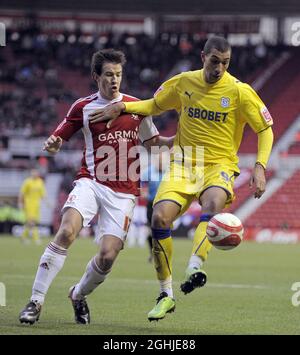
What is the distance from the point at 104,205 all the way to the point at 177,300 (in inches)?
121

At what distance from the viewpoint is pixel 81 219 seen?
9102mm

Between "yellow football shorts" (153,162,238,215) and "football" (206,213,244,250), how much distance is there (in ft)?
1.63

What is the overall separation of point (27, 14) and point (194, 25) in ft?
25.1

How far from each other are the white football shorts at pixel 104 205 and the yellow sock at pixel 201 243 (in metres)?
0.74

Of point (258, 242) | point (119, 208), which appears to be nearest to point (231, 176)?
point (119, 208)

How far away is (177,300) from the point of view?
39.5 ft

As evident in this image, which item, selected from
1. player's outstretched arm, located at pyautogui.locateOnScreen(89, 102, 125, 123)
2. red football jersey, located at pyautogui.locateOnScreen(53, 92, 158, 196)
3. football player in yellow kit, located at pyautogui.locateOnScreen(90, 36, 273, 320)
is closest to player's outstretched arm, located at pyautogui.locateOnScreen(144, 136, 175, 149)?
football player in yellow kit, located at pyautogui.locateOnScreen(90, 36, 273, 320)

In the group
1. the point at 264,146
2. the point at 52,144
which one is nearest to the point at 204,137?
the point at 264,146

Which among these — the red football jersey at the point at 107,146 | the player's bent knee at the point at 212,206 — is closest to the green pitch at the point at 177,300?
the player's bent knee at the point at 212,206

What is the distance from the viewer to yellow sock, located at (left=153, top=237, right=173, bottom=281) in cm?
927

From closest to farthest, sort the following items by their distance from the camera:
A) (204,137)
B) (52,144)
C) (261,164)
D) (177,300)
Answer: (261,164)
(52,144)
(204,137)
(177,300)

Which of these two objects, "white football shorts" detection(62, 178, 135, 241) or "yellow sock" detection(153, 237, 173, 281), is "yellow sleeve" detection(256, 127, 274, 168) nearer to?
"yellow sock" detection(153, 237, 173, 281)

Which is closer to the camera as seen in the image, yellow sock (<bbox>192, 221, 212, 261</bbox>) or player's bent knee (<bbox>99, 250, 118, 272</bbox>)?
yellow sock (<bbox>192, 221, 212, 261</bbox>)

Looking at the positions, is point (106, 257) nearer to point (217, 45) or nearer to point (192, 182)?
point (192, 182)
